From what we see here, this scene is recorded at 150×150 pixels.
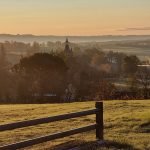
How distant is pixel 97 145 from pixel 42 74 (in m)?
61.2

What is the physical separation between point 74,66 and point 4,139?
75691mm

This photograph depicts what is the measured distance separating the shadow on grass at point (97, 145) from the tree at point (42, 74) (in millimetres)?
56723

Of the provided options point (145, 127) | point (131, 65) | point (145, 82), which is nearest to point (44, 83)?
point (145, 82)

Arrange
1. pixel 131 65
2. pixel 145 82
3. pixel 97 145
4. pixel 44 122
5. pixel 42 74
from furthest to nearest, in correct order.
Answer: pixel 131 65, pixel 42 74, pixel 145 82, pixel 97 145, pixel 44 122

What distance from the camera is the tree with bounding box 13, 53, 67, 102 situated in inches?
2817

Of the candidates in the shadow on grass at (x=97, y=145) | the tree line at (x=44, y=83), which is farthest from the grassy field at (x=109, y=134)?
the tree line at (x=44, y=83)

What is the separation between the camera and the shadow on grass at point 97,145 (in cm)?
1312

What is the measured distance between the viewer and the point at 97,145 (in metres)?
13.6

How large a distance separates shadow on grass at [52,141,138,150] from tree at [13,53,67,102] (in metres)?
56.7

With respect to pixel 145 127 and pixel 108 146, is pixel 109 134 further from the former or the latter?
pixel 108 146

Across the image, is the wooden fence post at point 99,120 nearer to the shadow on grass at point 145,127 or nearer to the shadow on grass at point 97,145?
the shadow on grass at point 97,145

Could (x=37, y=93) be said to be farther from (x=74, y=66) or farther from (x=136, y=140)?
(x=136, y=140)

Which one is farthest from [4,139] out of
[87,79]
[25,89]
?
[87,79]

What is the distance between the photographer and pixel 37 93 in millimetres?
71812
